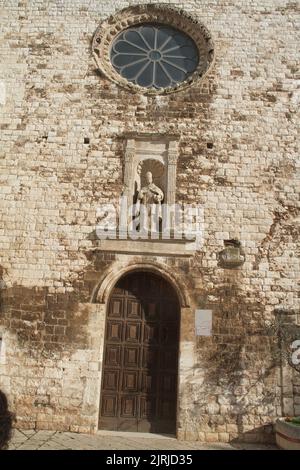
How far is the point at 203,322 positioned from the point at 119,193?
2.52 meters

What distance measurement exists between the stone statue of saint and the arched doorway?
0.87 metres

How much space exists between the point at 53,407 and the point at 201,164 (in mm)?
4531

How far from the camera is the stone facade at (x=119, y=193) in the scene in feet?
21.3

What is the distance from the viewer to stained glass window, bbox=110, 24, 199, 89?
26.8ft

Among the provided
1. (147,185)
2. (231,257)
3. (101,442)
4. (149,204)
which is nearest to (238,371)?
(231,257)

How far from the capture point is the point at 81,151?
7469 mm

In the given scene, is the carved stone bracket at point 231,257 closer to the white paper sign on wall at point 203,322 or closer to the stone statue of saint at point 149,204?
the white paper sign on wall at point 203,322

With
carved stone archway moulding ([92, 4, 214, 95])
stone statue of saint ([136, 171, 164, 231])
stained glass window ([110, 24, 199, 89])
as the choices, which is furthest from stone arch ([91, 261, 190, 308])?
stained glass window ([110, 24, 199, 89])

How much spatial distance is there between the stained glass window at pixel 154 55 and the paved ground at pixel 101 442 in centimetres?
597

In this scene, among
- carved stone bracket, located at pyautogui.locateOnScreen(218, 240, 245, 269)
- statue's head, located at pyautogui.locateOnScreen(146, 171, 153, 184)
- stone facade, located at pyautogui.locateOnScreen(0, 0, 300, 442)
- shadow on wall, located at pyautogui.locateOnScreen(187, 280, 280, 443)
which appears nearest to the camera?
shadow on wall, located at pyautogui.locateOnScreen(187, 280, 280, 443)

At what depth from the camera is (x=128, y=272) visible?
6965mm

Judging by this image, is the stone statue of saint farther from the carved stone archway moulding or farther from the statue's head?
the carved stone archway moulding

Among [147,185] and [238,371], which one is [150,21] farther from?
[238,371]
